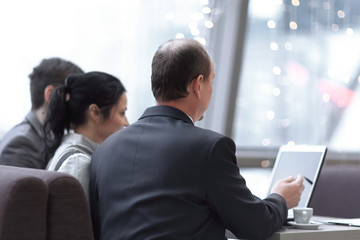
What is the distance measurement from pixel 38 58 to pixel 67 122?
141 centimetres

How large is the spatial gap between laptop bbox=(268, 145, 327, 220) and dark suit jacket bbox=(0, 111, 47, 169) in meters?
1.07

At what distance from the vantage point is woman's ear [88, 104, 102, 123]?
2.46 metres

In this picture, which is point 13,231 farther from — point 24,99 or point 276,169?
point 24,99

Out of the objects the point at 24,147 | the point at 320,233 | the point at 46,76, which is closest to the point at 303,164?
the point at 320,233

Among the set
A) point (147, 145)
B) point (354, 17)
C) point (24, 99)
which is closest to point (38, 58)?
point (24, 99)

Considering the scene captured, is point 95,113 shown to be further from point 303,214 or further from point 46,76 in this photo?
point 303,214

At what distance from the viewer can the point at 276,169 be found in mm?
2529

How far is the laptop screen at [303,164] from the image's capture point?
2314 mm

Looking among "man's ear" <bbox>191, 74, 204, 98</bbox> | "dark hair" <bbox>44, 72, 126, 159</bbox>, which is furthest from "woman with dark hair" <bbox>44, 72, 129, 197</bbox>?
"man's ear" <bbox>191, 74, 204, 98</bbox>

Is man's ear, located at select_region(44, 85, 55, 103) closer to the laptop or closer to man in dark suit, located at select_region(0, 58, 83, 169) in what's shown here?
man in dark suit, located at select_region(0, 58, 83, 169)

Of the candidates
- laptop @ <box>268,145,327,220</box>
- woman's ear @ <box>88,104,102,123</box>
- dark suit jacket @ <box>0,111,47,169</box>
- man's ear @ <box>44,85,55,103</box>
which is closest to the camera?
laptop @ <box>268,145,327,220</box>

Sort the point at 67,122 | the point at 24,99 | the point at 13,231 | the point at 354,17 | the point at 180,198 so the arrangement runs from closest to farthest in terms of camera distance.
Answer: the point at 13,231
the point at 180,198
the point at 67,122
the point at 24,99
the point at 354,17

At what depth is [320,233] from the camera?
1992 millimetres

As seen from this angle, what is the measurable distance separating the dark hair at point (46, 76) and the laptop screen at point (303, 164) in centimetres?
124
